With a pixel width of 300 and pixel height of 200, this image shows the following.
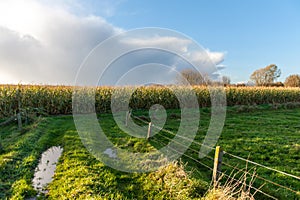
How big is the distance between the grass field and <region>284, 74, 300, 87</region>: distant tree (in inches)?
1632

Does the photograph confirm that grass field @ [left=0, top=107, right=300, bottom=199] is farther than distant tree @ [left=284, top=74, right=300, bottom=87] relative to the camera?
No

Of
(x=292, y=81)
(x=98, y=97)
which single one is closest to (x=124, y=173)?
(x=98, y=97)

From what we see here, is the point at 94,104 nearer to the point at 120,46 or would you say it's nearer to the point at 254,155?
the point at 120,46

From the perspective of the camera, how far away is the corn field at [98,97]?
14.4 meters

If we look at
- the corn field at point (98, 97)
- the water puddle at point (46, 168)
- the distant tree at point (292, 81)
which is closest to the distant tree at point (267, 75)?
the distant tree at point (292, 81)

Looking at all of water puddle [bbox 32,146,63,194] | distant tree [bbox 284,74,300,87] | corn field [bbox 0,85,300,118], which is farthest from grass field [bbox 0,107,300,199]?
distant tree [bbox 284,74,300,87]

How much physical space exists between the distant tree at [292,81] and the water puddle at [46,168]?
49.9 m

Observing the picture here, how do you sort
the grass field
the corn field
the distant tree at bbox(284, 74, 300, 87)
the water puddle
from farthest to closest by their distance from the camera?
the distant tree at bbox(284, 74, 300, 87), the corn field, the water puddle, the grass field

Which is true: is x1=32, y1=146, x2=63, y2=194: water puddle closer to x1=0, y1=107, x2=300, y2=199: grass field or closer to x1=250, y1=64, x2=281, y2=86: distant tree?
x1=0, y1=107, x2=300, y2=199: grass field

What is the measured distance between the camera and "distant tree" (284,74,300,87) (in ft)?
153

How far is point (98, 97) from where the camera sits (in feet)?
53.2

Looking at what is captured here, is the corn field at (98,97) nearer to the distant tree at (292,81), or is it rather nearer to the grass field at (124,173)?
the grass field at (124,173)

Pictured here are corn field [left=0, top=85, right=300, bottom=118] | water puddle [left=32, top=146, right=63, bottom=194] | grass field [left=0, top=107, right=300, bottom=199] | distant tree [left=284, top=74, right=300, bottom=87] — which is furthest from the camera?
A: distant tree [left=284, top=74, right=300, bottom=87]

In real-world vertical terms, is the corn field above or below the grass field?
above
